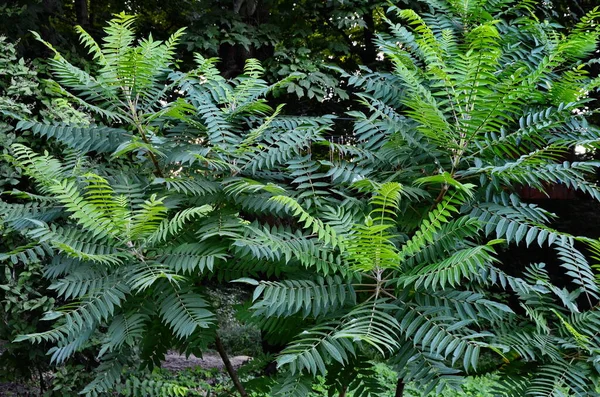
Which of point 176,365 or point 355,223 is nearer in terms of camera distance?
point 355,223

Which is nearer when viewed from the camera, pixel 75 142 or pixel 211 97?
pixel 75 142

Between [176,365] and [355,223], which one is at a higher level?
[355,223]

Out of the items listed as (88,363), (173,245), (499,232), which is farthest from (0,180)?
(499,232)

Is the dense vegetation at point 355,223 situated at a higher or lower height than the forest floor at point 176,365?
higher

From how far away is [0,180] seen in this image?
4.27 m

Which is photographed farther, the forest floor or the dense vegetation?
the forest floor

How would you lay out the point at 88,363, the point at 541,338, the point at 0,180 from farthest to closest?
the point at 88,363 → the point at 0,180 → the point at 541,338

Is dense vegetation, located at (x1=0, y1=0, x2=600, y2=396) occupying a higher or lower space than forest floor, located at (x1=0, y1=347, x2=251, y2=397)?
higher

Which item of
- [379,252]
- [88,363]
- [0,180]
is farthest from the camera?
[88,363]

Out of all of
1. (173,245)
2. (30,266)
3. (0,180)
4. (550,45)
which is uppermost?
(550,45)

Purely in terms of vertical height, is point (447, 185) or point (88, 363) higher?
point (447, 185)

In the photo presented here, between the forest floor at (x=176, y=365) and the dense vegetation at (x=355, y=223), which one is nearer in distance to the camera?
the dense vegetation at (x=355, y=223)

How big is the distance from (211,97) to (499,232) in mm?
1352

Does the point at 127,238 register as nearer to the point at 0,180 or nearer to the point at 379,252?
the point at 379,252
